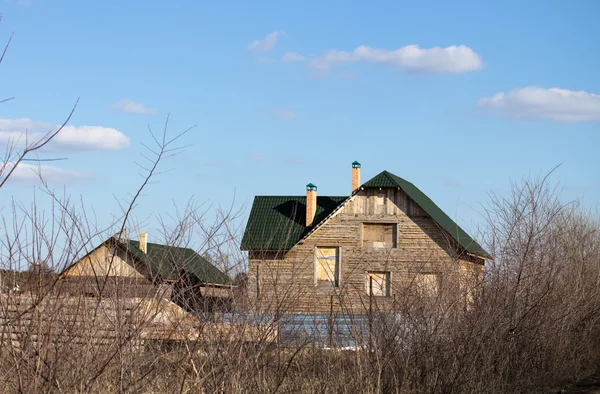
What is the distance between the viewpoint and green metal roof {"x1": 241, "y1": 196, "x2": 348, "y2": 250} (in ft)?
115

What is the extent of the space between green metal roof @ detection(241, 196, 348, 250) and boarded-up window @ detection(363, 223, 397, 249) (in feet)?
6.05

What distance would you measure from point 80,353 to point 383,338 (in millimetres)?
4202

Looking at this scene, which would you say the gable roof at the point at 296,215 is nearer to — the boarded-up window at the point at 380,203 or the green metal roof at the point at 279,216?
the green metal roof at the point at 279,216

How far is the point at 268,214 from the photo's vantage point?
120ft

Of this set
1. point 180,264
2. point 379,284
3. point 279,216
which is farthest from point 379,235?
point 180,264

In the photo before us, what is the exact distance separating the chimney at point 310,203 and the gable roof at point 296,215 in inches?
9.7

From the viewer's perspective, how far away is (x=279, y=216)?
3619 cm

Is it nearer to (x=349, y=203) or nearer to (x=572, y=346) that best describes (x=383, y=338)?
(x=572, y=346)

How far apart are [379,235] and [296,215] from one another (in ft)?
13.7

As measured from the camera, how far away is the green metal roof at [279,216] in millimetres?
35094

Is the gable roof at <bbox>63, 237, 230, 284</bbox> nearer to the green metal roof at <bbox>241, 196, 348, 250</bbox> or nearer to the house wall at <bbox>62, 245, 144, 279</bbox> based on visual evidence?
the house wall at <bbox>62, 245, 144, 279</bbox>

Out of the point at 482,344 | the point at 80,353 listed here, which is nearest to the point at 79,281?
the point at 80,353

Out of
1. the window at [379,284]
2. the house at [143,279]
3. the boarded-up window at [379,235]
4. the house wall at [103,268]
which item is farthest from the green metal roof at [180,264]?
the boarded-up window at [379,235]

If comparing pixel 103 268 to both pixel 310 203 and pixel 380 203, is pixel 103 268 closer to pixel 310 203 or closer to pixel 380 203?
pixel 380 203
